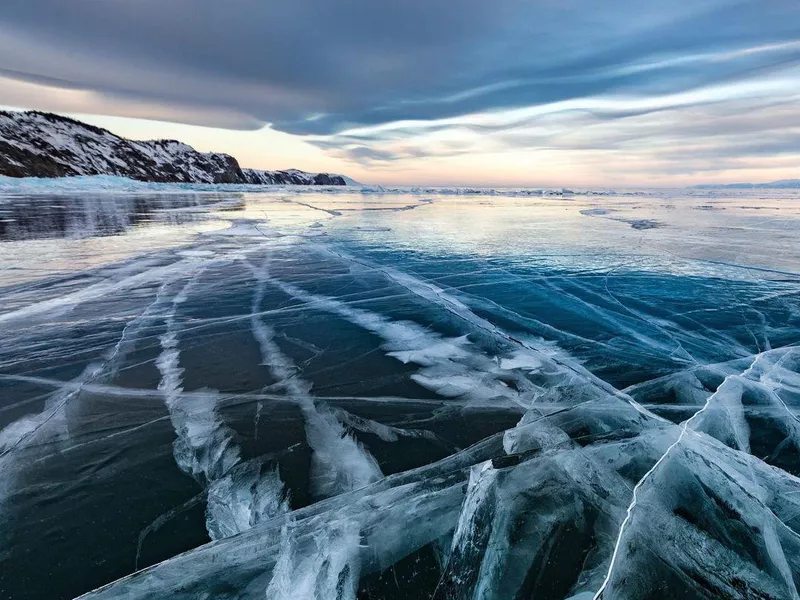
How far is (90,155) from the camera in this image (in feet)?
311

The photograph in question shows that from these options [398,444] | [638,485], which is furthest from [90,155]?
[638,485]

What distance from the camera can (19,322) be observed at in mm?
4949

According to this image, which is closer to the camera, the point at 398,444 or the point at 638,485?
the point at 638,485

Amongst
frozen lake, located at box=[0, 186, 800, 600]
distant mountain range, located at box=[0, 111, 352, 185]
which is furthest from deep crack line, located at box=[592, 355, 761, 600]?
distant mountain range, located at box=[0, 111, 352, 185]

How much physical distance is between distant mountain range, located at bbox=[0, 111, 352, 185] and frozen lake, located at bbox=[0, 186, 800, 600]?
88711 mm

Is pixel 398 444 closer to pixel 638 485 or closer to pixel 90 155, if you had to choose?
pixel 638 485

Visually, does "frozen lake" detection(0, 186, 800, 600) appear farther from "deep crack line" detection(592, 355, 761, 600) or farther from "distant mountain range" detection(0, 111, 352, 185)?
"distant mountain range" detection(0, 111, 352, 185)

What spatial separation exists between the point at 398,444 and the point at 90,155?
125906 millimetres

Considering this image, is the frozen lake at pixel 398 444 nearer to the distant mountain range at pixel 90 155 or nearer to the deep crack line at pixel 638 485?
the deep crack line at pixel 638 485

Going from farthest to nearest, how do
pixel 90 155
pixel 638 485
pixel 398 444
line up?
1. pixel 90 155
2. pixel 398 444
3. pixel 638 485

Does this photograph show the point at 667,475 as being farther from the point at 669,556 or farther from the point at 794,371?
the point at 794,371

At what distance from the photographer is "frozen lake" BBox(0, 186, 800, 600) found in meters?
1.88

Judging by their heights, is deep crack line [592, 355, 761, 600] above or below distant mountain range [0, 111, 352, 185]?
below

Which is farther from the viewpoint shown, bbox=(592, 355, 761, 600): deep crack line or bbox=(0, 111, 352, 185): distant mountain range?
bbox=(0, 111, 352, 185): distant mountain range
